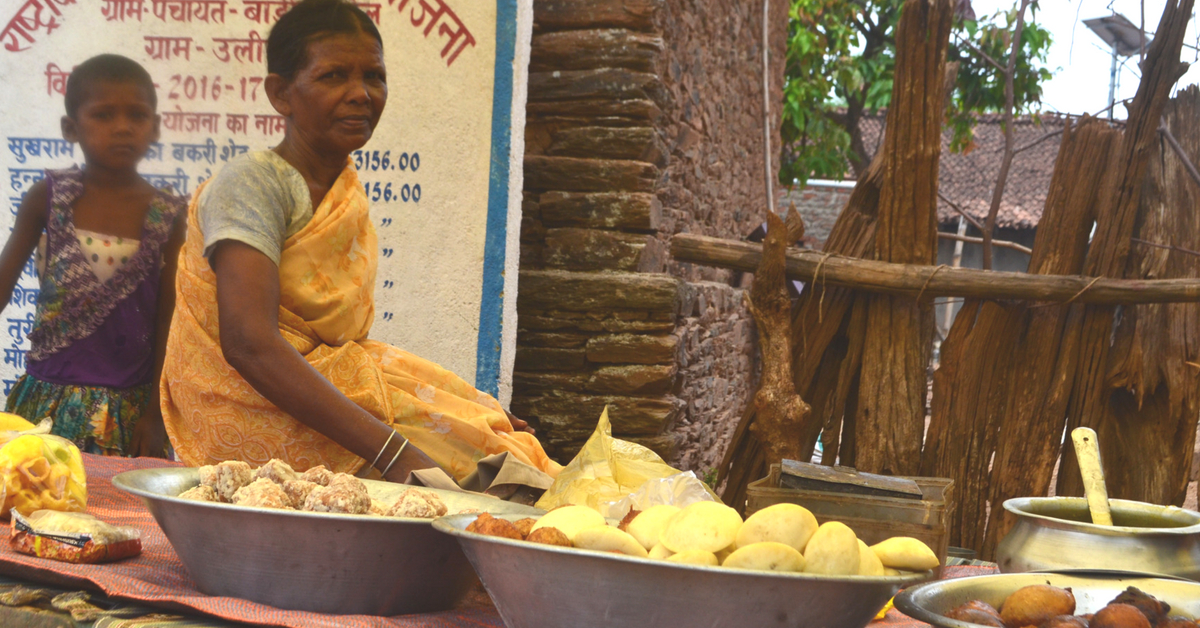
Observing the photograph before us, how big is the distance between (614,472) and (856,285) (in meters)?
1.13

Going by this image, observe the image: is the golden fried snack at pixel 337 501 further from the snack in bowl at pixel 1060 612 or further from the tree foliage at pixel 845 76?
the tree foliage at pixel 845 76

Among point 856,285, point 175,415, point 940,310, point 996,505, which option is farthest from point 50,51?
point 940,310

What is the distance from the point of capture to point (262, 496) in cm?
120

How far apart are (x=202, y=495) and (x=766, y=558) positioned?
708mm

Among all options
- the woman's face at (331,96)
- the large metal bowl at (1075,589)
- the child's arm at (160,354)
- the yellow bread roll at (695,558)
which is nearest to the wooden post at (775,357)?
the woman's face at (331,96)

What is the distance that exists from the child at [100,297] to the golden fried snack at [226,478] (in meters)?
1.72

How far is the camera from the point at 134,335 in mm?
2871

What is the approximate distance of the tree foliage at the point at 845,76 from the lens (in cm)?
962

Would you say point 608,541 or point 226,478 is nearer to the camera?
point 608,541

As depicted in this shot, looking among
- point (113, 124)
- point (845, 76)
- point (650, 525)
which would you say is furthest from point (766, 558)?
point (845, 76)

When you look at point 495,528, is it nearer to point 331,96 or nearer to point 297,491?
point 297,491

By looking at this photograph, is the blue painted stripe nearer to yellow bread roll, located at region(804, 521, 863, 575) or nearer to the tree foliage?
yellow bread roll, located at region(804, 521, 863, 575)

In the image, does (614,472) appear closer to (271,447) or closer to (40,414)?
(271,447)

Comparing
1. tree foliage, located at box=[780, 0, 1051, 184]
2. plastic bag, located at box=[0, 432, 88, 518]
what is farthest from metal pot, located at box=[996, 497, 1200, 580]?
tree foliage, located at box=[780, 0, 1051, 184]
